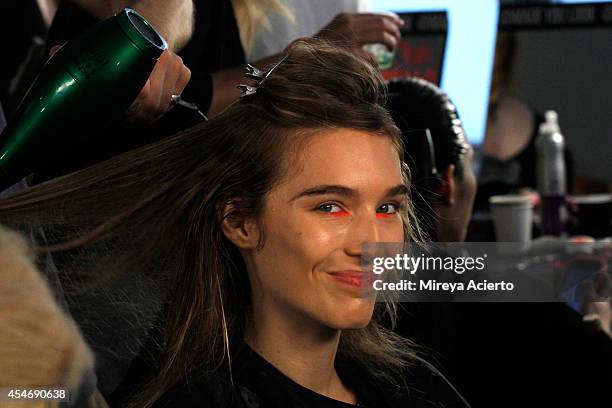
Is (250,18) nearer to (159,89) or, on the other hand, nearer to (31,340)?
(159,89)

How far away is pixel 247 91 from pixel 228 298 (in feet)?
0.76

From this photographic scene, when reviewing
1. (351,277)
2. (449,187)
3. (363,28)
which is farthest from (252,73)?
(449,187)

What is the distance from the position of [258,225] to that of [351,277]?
13 centimetres

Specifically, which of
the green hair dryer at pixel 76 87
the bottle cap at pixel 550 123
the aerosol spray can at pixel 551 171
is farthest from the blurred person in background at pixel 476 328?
the bottle cap at pixel 550 123

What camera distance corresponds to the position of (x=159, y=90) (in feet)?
3.35

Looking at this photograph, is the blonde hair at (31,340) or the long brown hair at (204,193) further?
the long brown hair at (204,193)

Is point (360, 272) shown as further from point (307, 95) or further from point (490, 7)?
point (490, 7)

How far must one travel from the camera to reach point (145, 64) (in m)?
0.93

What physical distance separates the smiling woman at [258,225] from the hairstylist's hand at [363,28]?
25 cm

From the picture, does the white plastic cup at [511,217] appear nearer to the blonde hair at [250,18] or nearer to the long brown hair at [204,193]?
the blonde hair at [250,18]

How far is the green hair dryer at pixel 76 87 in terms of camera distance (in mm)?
914

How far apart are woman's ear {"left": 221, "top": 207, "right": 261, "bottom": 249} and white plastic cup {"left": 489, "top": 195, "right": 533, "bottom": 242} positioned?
1321 millimetres

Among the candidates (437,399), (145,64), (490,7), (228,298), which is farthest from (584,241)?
(145,64)

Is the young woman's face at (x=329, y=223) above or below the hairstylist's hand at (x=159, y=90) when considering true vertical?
below
